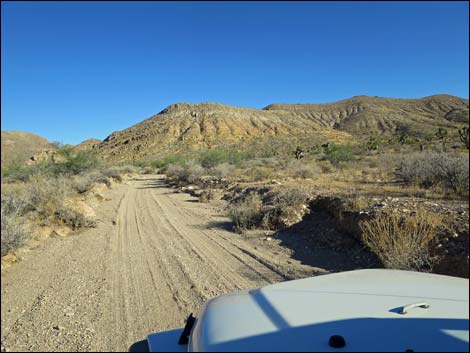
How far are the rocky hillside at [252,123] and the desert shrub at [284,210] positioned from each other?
66.7 meters

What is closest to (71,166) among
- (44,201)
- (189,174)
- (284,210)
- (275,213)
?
(189,174)

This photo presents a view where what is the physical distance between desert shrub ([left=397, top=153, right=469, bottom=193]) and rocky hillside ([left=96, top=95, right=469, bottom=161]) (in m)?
64.4

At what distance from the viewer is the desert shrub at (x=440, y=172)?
11.6 metres

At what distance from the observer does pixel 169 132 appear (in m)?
85.8

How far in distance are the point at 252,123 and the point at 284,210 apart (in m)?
85.8

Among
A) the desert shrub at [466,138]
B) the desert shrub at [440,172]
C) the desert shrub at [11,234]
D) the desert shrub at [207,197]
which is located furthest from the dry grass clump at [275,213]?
the desert shrub at [466,138]

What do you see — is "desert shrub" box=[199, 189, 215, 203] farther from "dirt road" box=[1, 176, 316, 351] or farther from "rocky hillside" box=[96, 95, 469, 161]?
"rocky hillside" box=[96, 95, 469, 161]

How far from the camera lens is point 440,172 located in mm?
12586

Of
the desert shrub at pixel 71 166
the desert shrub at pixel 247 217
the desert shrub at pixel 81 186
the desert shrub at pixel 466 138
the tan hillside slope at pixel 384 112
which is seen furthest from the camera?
the tan hillside slope at pixel 384 112

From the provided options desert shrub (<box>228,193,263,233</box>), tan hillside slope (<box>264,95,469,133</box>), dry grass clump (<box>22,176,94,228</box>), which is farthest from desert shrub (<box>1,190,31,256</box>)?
tan hillside slope (<box>264,95,469,133</box>)

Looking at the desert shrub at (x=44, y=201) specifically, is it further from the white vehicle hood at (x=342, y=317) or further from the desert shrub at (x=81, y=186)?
the white vehicle hood at (x=342, y=317)

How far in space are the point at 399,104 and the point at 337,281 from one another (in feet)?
430

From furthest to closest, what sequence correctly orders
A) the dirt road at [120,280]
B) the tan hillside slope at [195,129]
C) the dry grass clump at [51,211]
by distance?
the tan hillside slope at [195,129] → the dry grass clump at [51,211] → the dirt road at [120,280]

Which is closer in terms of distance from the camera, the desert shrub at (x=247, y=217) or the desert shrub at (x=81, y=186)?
the desert shrub at (x=247, y=217)
